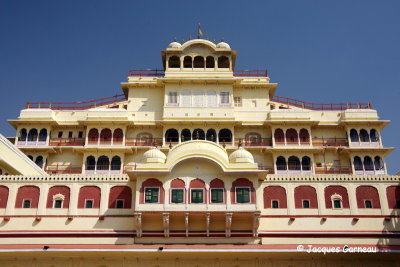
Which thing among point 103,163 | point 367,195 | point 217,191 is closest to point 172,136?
point 103,163

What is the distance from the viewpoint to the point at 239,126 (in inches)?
1610

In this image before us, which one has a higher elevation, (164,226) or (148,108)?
(148,108)

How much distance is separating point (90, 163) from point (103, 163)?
109 centimetres

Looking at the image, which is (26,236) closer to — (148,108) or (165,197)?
(165,197)

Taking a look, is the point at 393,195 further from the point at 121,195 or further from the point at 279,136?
the point at 121,195

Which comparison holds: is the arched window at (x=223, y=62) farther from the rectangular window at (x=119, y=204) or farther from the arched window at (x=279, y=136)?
the rectangular window at (x=119, y=204)

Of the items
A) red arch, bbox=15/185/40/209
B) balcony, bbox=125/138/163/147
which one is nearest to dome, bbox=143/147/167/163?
red arch, bbox=15/185/40/209

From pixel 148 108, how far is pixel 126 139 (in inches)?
137

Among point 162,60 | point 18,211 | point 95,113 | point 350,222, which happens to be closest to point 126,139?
point 95,113

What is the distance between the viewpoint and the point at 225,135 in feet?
131

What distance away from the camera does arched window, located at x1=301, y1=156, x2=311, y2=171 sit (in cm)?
3897

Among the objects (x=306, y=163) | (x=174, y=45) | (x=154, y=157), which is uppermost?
(x=174, y=45)

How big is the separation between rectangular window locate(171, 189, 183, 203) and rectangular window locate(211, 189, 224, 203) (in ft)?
6.30

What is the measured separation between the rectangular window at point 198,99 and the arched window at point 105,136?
7.69 metres
